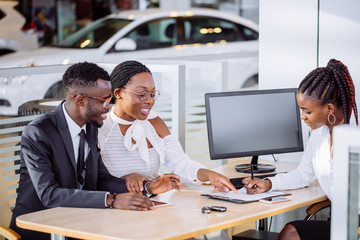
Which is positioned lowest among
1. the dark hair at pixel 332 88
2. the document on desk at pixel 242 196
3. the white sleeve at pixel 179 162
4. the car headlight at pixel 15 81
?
the document on desk at pixel 242 196

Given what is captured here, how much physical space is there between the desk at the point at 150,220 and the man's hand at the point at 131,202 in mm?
27

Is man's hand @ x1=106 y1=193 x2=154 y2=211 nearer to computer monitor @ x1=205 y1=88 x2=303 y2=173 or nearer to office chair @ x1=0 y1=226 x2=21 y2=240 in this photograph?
office chair @ x1=0 y1=226 x2=21 y2=240

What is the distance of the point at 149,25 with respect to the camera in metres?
8.55

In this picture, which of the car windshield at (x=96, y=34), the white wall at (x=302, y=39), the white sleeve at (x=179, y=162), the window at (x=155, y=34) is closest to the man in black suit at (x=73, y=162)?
the white sleeve at (x=179, y=162)

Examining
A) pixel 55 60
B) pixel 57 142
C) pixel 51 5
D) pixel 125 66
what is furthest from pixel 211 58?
pixel 51 5

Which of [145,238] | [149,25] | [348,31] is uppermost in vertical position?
[149,25]

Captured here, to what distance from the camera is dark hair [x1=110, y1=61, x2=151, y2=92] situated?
3.52 metres

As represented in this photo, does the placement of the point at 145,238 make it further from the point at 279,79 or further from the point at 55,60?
the point at 55,60

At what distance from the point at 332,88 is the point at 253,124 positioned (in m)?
0.67

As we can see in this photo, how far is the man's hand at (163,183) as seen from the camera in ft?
10.5

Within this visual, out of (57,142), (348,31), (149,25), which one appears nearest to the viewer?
(57,142)

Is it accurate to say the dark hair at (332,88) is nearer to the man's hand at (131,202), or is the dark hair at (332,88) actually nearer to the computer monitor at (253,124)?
the computer monitor at (253,124)

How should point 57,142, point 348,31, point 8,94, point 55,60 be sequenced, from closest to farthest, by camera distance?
point 57,142, point 348,31, point 8,94, point 55,60

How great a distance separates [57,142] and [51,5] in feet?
36.3
